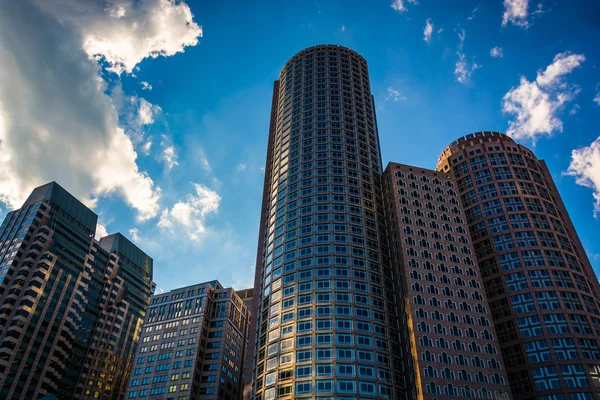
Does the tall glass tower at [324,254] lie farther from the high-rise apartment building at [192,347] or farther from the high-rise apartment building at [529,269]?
the high-rise apartment building at [192,347]

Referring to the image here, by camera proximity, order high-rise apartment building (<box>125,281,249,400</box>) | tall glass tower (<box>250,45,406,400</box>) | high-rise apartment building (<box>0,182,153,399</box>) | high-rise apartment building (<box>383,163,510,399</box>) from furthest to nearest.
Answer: high-rise apartment building (<box>0,182,153,399</box>) < high-rise apartment building (<box>125,281,249,400</box>) < tall glass tower (<box>250,45,406,400</box>) < high-rise apartment building (<box>383,163,510,399</box>)

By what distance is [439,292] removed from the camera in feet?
358

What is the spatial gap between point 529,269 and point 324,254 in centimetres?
5637

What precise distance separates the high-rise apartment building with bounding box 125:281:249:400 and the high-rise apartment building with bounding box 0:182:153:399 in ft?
105

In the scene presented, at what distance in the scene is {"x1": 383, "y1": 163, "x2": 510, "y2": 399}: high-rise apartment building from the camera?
95.1 meters

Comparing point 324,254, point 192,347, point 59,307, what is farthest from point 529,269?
point 59,307

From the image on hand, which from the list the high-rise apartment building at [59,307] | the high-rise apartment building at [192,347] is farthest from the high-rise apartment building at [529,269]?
the high-rise apartment building at [59,307]

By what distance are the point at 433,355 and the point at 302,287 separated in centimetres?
3206

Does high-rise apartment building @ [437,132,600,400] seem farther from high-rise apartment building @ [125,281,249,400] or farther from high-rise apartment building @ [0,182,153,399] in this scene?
high-rise apartment building @ [0,182,153,399]

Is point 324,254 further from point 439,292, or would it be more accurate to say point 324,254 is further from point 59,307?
point 59,307

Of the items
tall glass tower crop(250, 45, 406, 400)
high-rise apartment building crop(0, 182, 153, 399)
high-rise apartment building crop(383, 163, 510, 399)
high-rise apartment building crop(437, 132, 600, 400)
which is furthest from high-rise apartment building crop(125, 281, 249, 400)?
high-rise apartment building crop(437, 132, 600, 400)

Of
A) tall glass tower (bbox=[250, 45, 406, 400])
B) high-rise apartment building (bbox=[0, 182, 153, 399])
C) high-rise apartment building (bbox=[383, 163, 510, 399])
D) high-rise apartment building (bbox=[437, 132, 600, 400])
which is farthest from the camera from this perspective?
high-rise apartment building (bbox=[0, 182, 153, 399])

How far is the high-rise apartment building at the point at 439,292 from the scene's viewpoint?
3745 inches

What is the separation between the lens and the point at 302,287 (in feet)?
359
